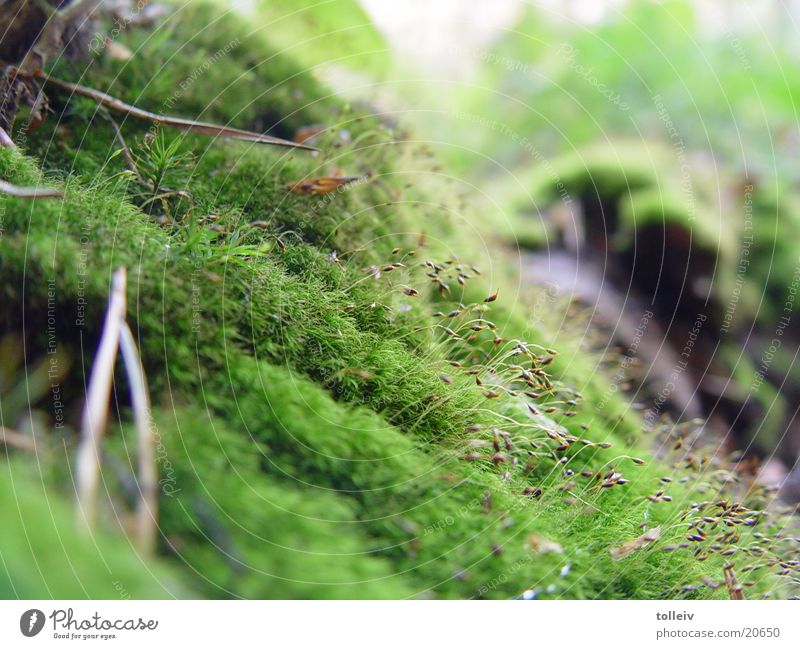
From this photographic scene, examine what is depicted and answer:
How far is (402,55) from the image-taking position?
2.56 m

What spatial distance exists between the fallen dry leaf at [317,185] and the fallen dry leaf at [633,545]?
43.5 inches

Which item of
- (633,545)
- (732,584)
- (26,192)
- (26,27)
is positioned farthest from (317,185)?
(732,584)

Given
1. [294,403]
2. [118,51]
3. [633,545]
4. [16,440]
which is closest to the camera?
[16,440]

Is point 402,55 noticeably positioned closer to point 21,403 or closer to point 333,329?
point 333,329

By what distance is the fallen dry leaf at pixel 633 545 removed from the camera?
1.21m

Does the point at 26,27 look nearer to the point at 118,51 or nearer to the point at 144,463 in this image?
the point at 118,51

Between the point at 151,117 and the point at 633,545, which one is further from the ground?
the point at 151,117

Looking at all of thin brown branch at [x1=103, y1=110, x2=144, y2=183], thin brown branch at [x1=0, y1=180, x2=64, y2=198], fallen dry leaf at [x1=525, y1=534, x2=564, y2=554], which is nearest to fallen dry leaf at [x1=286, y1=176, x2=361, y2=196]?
thin brown branch at [x1=103, y1=110, x2=144, y2=183]
